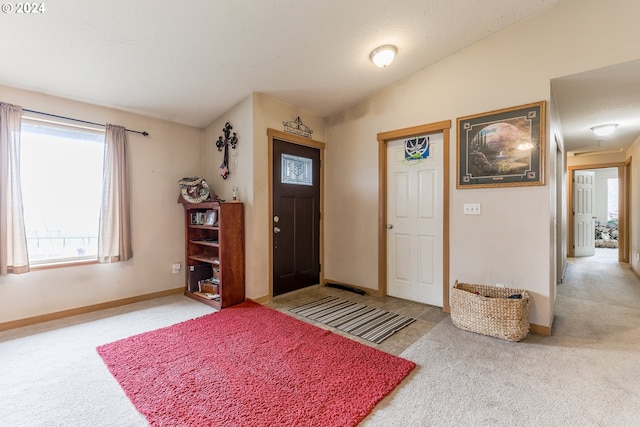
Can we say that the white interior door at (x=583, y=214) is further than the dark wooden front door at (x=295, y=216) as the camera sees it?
Yes

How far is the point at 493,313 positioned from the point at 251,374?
2.02 m

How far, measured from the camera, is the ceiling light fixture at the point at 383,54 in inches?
106

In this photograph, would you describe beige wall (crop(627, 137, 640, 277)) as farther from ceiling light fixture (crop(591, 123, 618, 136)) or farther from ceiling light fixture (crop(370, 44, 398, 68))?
ceiling light fixture (crop(370, 44, 398, 68))

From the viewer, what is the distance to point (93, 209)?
3.18 m

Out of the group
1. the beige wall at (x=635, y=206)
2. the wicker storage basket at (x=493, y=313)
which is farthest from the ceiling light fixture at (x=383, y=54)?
the beige wall at (x=635, y=206)

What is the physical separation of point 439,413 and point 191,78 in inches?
130

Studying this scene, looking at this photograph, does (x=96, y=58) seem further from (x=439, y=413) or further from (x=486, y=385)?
(x=486, y=385)

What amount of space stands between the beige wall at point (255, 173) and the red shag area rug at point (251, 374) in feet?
2.43

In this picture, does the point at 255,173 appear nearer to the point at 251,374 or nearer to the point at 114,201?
the point at 114,201

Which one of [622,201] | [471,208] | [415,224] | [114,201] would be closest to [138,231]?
[114,201]

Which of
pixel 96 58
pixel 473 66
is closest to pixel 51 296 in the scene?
pixel 96 58

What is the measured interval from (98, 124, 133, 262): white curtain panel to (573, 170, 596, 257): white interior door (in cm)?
803

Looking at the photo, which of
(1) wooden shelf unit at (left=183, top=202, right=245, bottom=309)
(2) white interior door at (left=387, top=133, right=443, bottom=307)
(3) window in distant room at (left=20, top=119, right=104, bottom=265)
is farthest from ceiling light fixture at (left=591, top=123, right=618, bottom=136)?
(3) window in distant room at (left=20, top=119, right=104, bottom=265)

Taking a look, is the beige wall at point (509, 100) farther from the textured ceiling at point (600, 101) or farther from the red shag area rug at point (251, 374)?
the red shag area rug at point (251, 374)
